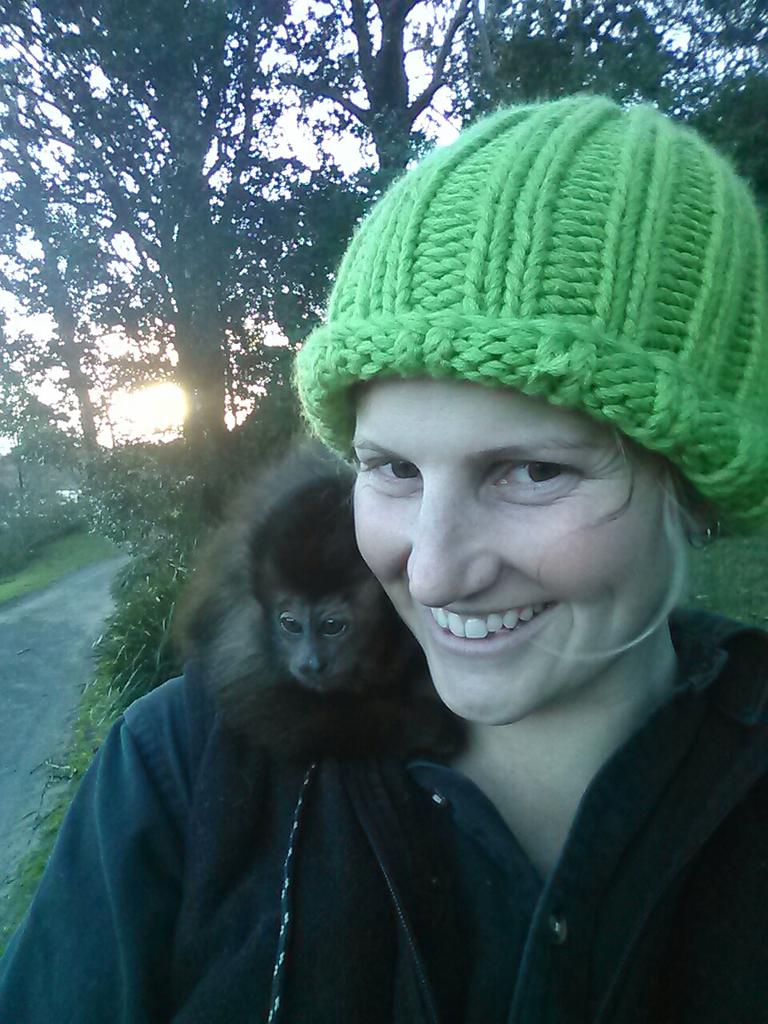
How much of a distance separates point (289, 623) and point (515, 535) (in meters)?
0.94

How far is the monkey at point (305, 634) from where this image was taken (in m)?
1.43

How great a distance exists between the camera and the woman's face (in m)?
1.11

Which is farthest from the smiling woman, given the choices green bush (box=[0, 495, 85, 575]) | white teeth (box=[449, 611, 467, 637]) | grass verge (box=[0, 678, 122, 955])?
white teeth (box=[449, 611, 467, 637])

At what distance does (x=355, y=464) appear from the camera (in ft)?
5.03

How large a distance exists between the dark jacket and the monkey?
0.31 feet

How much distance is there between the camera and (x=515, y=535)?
1.13 metres

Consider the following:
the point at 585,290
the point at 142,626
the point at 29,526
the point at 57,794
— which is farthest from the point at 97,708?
the point at 585,290

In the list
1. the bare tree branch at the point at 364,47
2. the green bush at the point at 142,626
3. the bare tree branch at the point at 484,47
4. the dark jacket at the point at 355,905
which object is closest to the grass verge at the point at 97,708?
the green bush at the point at 142,626

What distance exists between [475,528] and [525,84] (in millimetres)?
4548

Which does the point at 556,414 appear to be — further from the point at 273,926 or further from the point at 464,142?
the point at 273,926

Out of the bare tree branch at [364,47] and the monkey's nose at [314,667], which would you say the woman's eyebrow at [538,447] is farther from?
the bare tree branch at [364,47]

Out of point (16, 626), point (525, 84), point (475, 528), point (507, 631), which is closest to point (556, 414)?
point (475, 528)

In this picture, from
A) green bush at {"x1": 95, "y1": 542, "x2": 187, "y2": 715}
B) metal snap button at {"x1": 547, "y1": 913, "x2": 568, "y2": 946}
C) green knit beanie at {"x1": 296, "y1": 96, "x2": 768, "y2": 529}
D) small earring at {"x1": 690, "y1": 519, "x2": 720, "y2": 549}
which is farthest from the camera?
green bush at {"x1": 95, "y1": 542, "x2": 187, "y2": 715}

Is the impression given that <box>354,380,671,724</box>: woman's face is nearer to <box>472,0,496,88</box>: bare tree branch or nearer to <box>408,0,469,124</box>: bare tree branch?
<box>472,0,496,88</box>: bare tree branch
